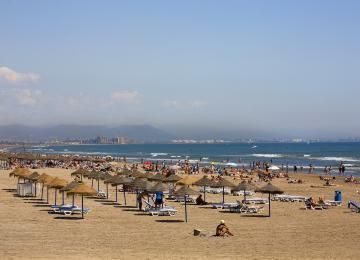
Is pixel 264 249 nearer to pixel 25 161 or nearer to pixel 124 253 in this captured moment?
pixel 124 253

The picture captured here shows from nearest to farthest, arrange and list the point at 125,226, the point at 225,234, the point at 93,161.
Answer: the point at 225,234 < the point at 125,226 < the point at 93,161

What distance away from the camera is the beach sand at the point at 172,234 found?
13.7 m

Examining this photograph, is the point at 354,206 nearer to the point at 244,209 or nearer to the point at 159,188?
the point at 244,209

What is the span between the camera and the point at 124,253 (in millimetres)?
13516

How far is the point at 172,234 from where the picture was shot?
1703cm

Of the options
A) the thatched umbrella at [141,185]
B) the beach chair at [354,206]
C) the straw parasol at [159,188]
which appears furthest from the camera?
the beach chair at [354,206]

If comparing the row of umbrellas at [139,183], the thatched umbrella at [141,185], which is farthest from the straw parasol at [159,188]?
the thatched umbrella at [141,185]

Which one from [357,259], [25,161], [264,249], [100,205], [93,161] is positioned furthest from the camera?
[93,161]

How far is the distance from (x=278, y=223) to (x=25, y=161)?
50521 mm

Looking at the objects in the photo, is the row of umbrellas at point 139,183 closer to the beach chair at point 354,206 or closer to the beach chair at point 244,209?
the beach chair at point 244,209

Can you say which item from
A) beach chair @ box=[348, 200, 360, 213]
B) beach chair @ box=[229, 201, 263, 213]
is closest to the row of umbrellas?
beach chair @ box=[229, 201, 263, 213]

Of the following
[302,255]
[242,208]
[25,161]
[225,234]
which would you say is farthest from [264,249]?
[25,161]

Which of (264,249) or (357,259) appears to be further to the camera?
(264,249)

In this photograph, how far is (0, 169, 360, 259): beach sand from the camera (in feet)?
45.1
